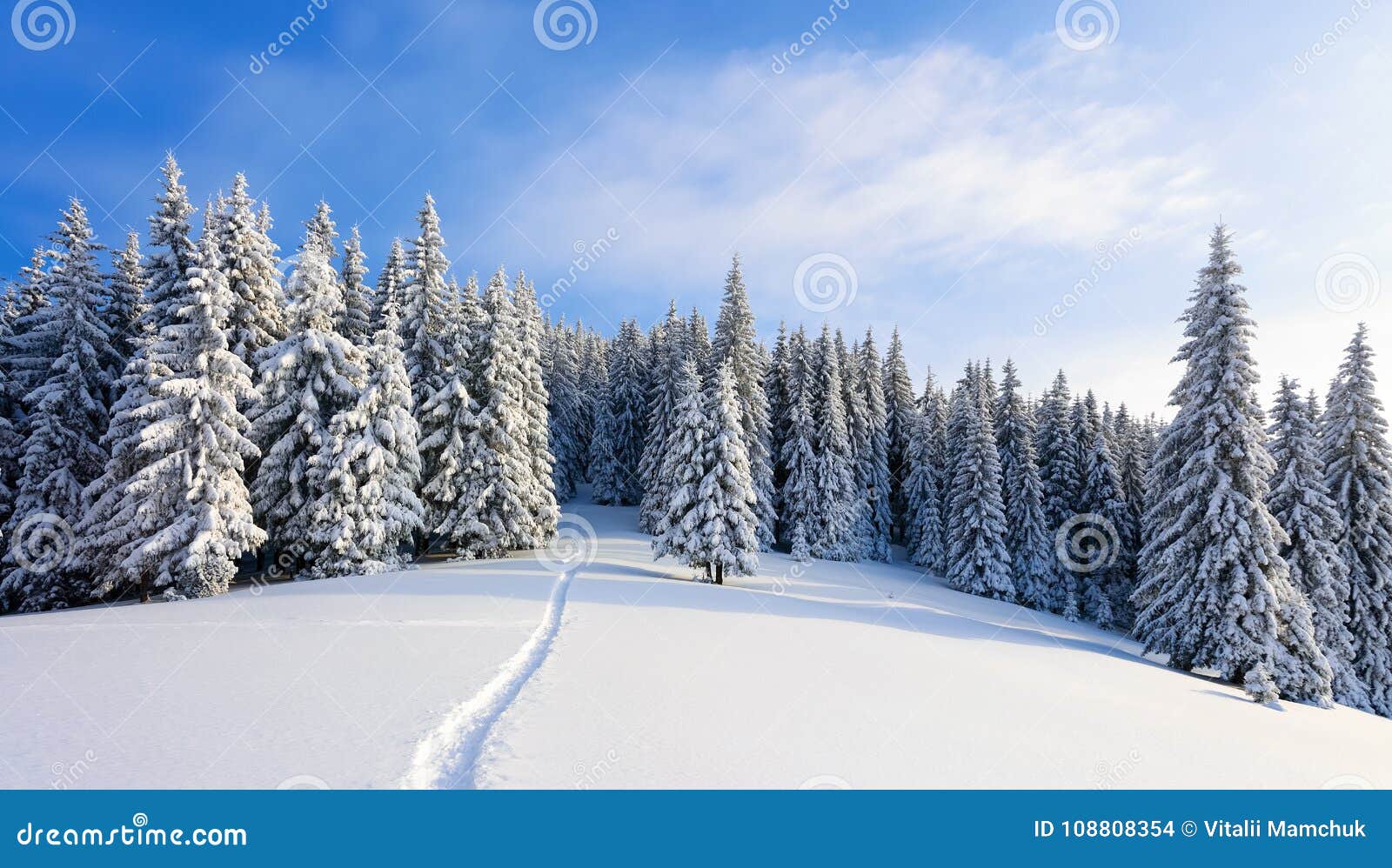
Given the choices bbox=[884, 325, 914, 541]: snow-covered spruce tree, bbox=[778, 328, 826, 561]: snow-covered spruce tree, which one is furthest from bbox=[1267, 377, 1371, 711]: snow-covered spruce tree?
bbox=[884, 325, 914, 541]: snow-covered spruce tree

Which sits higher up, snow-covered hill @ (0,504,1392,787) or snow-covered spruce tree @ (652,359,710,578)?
snow-covered spruce tree @ (652,359,710,578)

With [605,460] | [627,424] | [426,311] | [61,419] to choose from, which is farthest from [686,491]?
[627,424]

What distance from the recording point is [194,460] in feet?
A: 69.7

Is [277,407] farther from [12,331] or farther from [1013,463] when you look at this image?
[1013,463]

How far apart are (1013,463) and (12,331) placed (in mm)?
55106

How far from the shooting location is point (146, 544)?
2005cm

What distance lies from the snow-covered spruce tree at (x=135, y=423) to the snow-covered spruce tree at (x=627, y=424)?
35.5m

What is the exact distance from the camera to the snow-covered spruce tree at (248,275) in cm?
2486

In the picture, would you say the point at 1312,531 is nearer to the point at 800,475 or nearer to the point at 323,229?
the point at 800,475

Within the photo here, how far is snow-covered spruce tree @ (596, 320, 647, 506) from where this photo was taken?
57844 mm

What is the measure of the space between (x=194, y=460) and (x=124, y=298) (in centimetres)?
1215

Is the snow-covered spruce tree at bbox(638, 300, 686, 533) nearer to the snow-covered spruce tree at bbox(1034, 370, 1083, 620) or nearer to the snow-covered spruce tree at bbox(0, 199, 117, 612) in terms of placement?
the snow-covered spruce tree at bbox(1034, 370, 1083, 620)

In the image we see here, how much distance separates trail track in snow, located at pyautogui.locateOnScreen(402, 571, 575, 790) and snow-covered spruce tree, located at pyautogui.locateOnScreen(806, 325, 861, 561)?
30761mm

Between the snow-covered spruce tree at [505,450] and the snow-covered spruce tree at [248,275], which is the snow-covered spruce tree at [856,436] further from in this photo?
the snow-covered spruce tree at [248,275]
